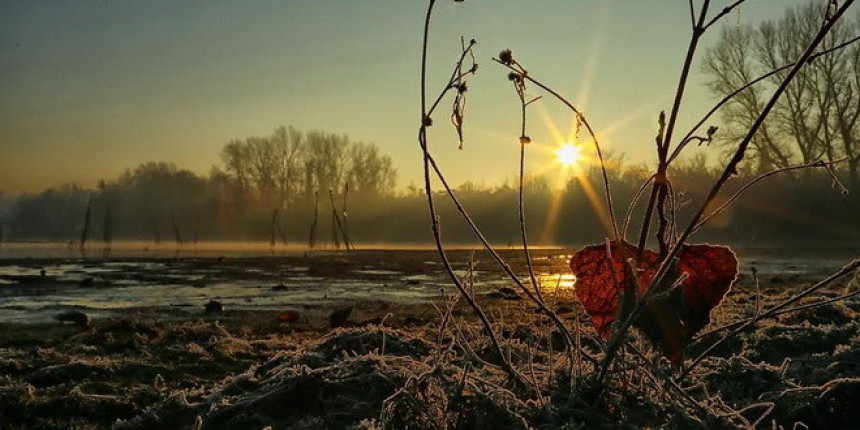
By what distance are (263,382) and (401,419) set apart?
3.15 feet

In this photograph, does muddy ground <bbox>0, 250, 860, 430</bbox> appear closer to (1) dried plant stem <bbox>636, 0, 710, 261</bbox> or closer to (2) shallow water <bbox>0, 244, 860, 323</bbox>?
(1) dried plant stem <bbox>636, 0, 710, 261</bbox>

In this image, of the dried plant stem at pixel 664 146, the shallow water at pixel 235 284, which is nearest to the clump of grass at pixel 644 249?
the dried plant stem at pixel 664 146

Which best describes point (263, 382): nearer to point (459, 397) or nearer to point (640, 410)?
point (459, 397)

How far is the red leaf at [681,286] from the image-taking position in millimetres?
2232

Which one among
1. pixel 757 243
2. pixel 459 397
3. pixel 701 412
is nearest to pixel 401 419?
pixel 459 397

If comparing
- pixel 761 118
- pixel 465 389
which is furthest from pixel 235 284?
pixel 761 118

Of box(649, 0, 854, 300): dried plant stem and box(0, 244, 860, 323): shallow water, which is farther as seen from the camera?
box(0, 244, 860, 323): shallow water

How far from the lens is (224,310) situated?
13.1m

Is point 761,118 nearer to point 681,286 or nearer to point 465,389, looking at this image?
point 681,286

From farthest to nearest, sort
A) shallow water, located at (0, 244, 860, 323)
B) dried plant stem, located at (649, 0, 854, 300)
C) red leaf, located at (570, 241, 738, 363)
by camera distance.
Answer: shallow water, located at (0, 244, 860, 323)
red leaf, located at (570, 241, 738, 363)
dried plant stem, located at (649, 0, 854, 300)

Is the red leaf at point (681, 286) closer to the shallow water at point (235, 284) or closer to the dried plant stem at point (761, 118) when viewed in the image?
the dried plant stem at point (761, 118)

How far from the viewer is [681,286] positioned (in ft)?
7.28

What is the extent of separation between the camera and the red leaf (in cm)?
223

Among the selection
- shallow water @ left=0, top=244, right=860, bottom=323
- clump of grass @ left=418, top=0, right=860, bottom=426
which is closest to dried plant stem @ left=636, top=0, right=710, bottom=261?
clump of grass @ left=418, top=0, right=860, bottom=426
